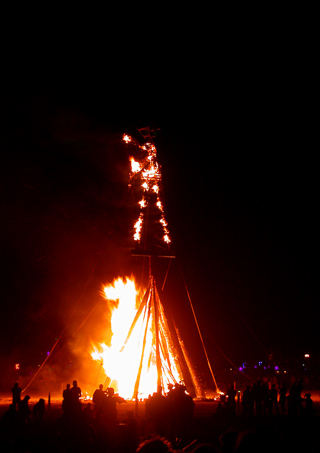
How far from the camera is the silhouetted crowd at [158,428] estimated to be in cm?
556

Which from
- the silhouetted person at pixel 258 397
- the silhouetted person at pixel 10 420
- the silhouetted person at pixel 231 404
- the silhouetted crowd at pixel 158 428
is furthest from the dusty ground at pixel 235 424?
the silhouetted person at pixel 10 420

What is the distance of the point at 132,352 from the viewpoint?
58.5ft

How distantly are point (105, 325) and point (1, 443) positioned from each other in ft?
85.4

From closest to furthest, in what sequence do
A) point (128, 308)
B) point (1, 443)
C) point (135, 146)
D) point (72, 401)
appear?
point (1, 443)
point (72, 401)
point (135, 146)
point (128, 308)

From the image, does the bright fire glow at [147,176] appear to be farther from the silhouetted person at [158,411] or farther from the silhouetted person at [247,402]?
the silhouetted person at [158,411]

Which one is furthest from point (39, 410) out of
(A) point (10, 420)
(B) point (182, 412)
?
(B) point (182, 412)

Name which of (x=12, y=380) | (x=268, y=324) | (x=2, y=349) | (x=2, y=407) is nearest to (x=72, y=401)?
(x=2, y=407)

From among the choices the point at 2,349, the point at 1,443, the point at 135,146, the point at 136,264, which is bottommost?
the point at 1,443

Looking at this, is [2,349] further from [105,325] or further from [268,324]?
[268,324]

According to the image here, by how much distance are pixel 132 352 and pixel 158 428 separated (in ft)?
23.2

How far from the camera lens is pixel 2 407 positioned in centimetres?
1631

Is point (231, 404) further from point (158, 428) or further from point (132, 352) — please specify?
point (132, 352)

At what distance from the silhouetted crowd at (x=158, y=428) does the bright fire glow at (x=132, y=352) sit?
336 cm

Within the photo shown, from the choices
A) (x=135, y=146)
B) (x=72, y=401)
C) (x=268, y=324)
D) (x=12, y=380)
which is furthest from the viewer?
(x=268, y=324)
